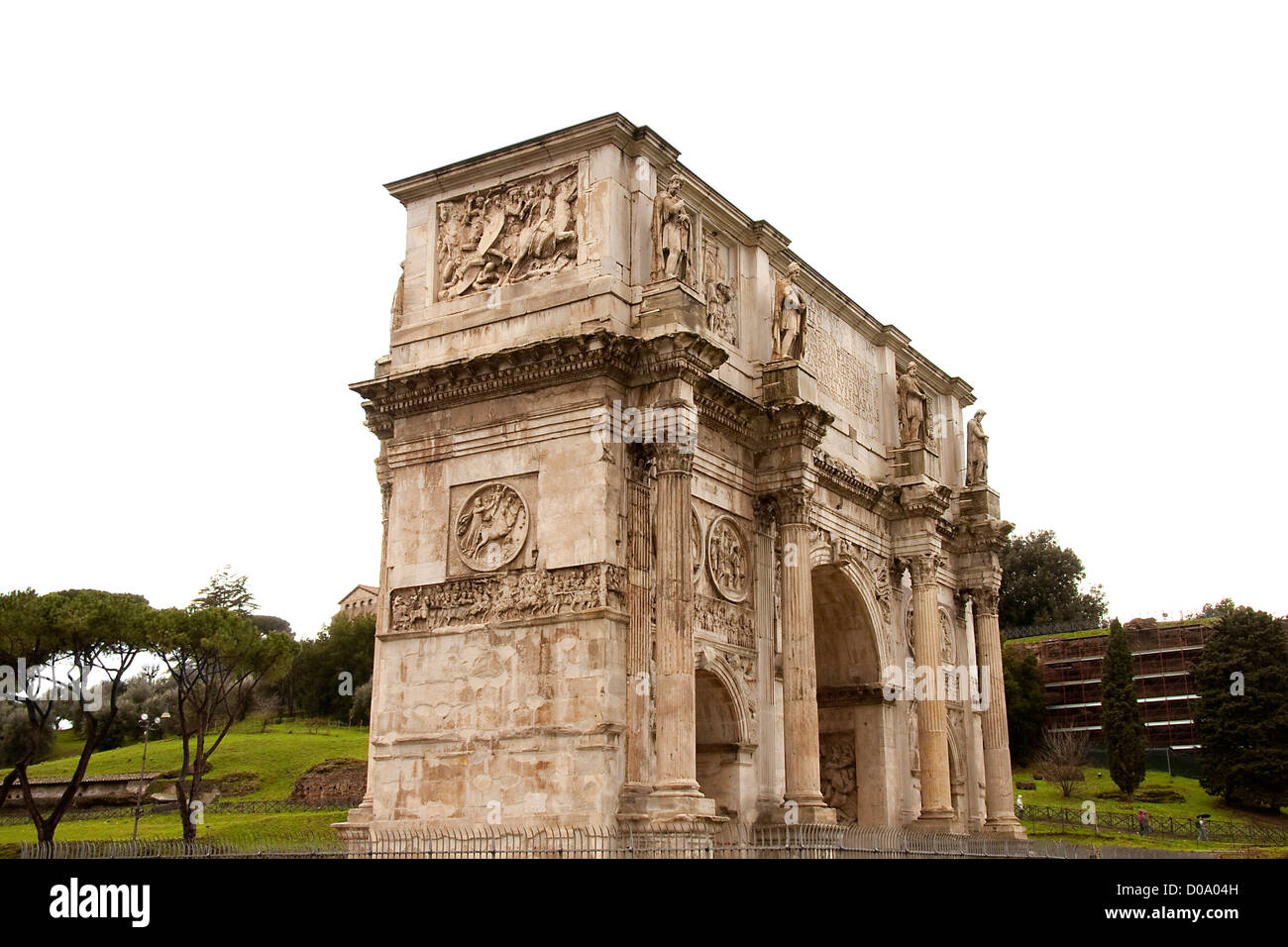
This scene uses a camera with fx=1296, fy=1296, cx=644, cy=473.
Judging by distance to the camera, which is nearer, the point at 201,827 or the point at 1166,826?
the point at 201,827

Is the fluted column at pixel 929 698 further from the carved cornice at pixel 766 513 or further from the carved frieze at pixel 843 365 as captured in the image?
the carved cornice at pixel 766 513

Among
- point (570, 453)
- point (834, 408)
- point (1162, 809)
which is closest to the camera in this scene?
point (570, 453)

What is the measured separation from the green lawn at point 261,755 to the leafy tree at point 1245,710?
32.8 m

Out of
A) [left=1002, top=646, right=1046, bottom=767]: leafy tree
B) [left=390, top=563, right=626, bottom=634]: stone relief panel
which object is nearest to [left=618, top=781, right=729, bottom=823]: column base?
[left=390, top=563, right=626, bottom=634]: stone relief panel

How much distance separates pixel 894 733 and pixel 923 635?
220 cm

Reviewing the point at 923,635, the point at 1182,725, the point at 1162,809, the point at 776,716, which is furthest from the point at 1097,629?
the point at 776,716

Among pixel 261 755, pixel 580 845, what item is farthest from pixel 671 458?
pixel 261 755

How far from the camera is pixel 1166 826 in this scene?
4291 centimetres

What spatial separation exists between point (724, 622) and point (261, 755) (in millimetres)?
42031

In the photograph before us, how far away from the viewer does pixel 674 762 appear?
700 inches

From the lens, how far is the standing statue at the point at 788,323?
22891 millimetres

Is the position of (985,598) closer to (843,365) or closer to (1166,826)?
(843,365)

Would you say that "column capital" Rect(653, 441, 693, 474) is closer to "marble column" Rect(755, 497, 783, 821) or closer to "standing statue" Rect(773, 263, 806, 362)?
"marble column" Rect(755, 497, 783, 821)
